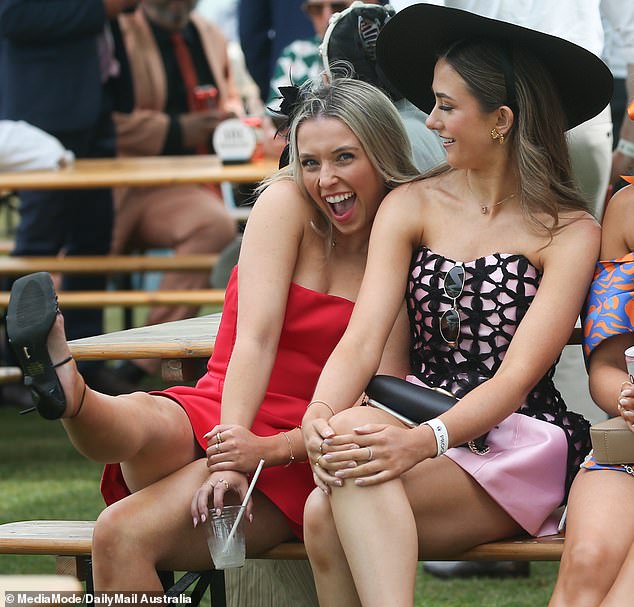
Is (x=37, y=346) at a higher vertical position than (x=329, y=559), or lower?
higher

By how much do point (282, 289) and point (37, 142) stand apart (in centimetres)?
367

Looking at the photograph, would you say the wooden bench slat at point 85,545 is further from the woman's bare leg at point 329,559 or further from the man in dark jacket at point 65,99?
the man in dark jacket at point 65,99

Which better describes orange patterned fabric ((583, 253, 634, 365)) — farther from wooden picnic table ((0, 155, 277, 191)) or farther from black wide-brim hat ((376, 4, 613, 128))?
wooden picnic table ((0, 155, 277, 191))

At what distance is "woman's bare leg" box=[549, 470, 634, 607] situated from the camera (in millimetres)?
2387

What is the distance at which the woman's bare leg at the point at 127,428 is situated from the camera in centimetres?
247

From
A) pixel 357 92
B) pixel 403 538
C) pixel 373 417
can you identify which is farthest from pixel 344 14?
pixel 403 538

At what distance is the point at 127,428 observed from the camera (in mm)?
2613

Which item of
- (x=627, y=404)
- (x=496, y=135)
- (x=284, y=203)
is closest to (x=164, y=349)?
(x=284, y=203)

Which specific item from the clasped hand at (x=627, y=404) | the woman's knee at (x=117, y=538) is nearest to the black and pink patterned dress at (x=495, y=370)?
the clasped hand at (x=627, y=404)

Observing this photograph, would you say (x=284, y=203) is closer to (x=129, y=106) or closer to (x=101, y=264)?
(x=101, y=264)

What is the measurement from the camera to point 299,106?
3059 mm

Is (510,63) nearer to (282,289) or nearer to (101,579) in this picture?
(282,289)

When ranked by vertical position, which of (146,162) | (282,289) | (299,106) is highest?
(299,106)

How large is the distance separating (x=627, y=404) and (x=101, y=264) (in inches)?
168
